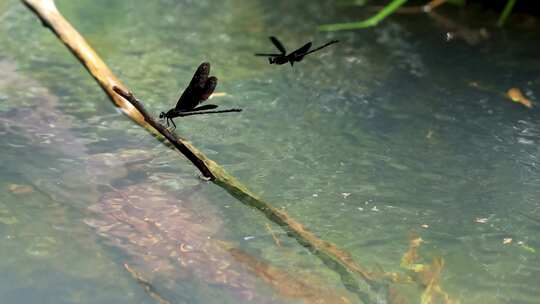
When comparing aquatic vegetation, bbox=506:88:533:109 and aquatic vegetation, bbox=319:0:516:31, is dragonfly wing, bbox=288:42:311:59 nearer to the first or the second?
aquatic vegetation, bbox=506:88:533:109

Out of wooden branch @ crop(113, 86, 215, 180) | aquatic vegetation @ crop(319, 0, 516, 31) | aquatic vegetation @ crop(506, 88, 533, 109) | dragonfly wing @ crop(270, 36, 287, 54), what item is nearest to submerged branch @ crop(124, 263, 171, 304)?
wooden branch @ crop(113, 86, 215, 180)

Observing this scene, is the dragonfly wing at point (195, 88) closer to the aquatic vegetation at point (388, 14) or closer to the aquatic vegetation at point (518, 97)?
the aquatic vegetation at point (518, 97)

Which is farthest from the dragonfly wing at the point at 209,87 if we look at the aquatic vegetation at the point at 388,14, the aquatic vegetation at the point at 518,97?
the aquatic vegetation at the point at 388,14

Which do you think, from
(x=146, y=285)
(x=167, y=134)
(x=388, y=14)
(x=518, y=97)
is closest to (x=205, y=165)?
(x=167, y=134)

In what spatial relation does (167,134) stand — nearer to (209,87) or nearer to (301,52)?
(209,87)

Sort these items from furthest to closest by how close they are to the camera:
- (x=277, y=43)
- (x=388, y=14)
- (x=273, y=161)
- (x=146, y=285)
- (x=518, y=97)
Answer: (x=388, y=14)
(x=518, y=97)
(x=273, y=161)
(x=277, y=43)
(x=146, y=285)

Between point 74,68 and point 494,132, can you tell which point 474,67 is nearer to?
point 494,132
